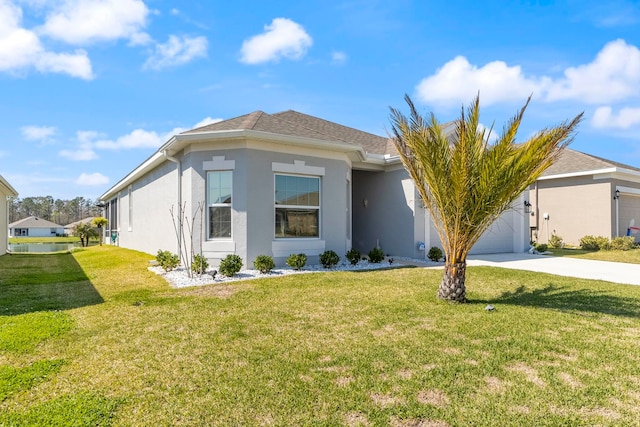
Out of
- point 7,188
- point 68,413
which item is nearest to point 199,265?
point 68,413

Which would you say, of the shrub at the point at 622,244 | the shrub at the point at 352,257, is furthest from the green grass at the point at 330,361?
the shrub at the point at 622,244

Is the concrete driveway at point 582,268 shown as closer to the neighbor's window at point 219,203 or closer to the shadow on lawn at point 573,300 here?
the shadow on lawn at point 573,300

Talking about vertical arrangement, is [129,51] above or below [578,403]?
above

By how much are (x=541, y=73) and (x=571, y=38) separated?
1.16 meters

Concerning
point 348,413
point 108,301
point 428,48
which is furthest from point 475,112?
point 108,301

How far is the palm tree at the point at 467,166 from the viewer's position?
5.81 m

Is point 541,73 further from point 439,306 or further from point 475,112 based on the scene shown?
point 439,306

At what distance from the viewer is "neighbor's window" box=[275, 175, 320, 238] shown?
10.3 metres

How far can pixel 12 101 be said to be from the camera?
12.8 meters

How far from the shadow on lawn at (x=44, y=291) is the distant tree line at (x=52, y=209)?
247 ft

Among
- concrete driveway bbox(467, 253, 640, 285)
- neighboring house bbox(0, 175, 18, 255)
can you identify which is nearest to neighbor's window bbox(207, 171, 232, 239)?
concrete driveway bbox(467, 253, 640, 285)

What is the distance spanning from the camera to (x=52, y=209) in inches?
3152

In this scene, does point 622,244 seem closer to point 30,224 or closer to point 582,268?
point 582,268

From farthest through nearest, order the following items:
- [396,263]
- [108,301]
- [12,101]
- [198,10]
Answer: [12,101] < [396,263] < [198,10] < [108,301]
